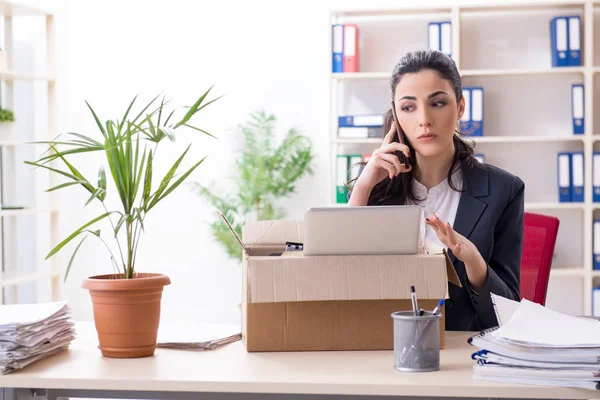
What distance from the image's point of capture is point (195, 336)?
164 centimetres

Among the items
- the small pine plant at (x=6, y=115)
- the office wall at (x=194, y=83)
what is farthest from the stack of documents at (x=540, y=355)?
the office wall at (x=194, y=83)

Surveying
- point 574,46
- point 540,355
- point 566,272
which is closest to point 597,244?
point 566,272

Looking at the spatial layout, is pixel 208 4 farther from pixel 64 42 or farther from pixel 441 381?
pixel 441 381

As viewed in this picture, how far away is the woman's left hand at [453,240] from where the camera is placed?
4.87 ft

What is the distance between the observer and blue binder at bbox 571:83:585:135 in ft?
14.6

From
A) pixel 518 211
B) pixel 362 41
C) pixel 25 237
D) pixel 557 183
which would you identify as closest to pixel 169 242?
pixel 25 237

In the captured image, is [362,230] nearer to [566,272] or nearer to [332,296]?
[332,296]

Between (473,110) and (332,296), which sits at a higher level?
(473,110)

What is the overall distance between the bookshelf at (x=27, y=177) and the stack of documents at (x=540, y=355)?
3525 mm

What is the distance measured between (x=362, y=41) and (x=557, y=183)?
153 centimetres

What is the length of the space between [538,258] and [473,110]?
2.34 metres

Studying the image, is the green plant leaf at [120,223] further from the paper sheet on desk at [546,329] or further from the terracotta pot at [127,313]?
the paper sheet on desk at [546,329]

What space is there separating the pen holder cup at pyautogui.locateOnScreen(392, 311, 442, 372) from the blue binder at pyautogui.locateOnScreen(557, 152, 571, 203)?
3401mm

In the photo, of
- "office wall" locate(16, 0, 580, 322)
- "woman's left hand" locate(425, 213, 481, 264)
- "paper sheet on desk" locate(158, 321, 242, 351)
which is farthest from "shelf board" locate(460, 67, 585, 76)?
"paper sheet on desk" locate(158, 321, 242, 351)
